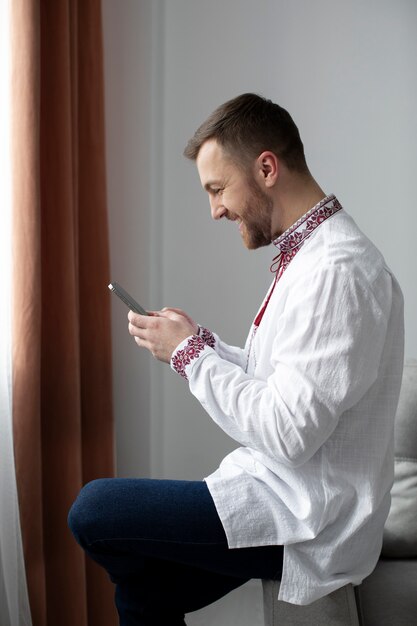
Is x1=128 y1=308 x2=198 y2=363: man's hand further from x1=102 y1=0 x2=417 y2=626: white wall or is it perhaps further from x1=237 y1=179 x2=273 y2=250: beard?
x1=102 y1=0 x2=417 y2=626: white wall

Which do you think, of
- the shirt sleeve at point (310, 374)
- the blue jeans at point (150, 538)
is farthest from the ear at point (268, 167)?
the blue jeans at point (150, 538)

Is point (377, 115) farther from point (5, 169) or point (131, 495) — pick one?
point (131, 495)

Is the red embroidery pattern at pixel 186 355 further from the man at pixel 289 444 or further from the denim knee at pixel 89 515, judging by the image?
the denim knee at pixel 89 515

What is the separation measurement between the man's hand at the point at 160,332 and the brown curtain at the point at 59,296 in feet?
1.74

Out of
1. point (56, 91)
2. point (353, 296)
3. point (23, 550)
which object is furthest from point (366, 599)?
point (56, 91)

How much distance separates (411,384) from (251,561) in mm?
677

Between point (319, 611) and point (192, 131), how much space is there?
166cm

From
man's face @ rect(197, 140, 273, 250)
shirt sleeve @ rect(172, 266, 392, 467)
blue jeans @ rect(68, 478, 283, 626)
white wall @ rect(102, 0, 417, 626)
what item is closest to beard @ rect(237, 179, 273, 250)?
man's face @ rect(197, 140, 273, 250)

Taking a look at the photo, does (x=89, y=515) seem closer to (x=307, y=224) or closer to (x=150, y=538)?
(x=150, y=538)

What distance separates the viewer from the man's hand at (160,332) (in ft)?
4.38

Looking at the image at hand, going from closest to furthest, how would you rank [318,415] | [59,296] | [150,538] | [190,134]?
1. [318,415]
2. [150,538]
3. [59,296]
4. [190,134]

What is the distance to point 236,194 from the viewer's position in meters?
1.43

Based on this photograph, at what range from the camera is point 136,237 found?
2.45 meters

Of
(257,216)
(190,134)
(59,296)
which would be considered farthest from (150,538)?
(190,134)
